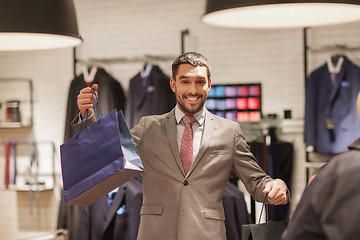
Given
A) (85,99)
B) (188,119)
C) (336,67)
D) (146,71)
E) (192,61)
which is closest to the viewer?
(85,99)

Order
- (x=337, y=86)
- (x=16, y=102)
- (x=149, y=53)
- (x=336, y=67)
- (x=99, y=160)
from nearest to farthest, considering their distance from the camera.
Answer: (x=99, y=160) < (x=337, y=86) < (x=336, y=67) < (x=149, y=53) < (x=16, y=102)

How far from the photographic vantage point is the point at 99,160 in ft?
7.48

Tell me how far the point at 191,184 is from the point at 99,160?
0.51 meters

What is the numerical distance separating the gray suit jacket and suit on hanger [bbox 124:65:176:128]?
320 cm

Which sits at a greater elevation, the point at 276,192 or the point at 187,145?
the point at 187,145

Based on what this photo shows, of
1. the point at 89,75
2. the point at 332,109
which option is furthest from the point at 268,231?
the point at 89,75

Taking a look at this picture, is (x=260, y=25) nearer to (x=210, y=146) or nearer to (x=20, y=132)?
(x=210, y=146)

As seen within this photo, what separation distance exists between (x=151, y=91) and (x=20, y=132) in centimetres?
211

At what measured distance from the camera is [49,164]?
682 centimetres

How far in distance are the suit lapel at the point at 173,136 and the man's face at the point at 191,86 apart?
0.14 m

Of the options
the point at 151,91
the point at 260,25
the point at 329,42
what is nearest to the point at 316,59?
the point at 329,42

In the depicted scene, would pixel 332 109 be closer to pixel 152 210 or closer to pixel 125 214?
pixel 125 214

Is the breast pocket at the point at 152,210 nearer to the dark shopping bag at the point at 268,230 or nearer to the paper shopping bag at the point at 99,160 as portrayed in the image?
the paper shopping bag at the point at 99,160

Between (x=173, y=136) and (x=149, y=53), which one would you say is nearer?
(x=173, y=136)
